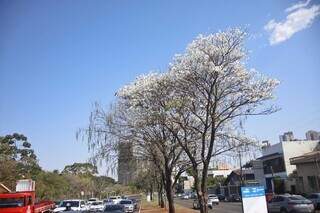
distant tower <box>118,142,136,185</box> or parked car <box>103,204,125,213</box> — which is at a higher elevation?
distant tower <box>118,142,136,185</box>

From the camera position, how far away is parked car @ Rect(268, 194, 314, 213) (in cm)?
3183

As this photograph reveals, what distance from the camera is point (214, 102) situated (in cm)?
2159

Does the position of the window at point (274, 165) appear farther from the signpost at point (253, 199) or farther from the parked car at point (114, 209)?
the signpost at point (253, 199)

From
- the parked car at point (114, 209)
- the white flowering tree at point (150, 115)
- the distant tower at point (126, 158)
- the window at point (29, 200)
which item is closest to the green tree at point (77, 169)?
the distant tower at point (126, 158)

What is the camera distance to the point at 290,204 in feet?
108

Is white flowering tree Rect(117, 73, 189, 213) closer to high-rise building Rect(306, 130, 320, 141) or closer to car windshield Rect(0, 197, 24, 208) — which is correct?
car windshield Rect(0, 197, 24, 208)

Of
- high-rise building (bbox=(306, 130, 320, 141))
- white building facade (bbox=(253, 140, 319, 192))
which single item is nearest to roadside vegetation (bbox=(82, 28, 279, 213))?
white building facade (bbox=(253, 140, 319, 192))

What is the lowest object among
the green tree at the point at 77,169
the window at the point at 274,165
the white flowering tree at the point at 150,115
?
the white flowering tree at the point at 150,115

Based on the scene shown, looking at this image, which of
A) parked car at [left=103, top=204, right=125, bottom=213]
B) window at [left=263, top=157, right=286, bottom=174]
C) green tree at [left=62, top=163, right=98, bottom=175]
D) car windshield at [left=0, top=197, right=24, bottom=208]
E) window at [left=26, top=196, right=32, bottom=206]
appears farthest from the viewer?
green tree at [left=62, top=163, right=98, bottom=175]

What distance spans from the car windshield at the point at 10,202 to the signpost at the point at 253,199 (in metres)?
12.1

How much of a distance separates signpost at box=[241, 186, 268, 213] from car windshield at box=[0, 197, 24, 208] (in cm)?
1215

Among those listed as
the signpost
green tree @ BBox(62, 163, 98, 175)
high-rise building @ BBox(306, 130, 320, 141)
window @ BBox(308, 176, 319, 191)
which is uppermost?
green tree @ BBox(62, 163, 98, 175)

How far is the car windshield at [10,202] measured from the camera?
77.7ft

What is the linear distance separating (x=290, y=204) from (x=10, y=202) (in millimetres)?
19618
